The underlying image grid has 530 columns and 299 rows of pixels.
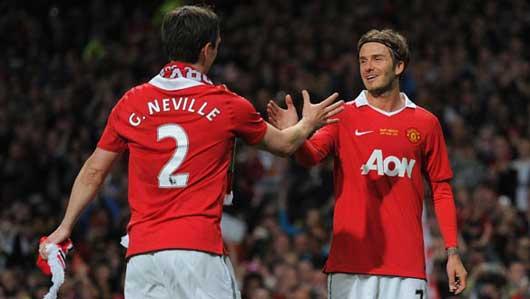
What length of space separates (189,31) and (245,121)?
487mm

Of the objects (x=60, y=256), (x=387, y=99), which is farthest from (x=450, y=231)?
(x=60, y=256)

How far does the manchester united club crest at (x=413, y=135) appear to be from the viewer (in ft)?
21.5

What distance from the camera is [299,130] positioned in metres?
5.93

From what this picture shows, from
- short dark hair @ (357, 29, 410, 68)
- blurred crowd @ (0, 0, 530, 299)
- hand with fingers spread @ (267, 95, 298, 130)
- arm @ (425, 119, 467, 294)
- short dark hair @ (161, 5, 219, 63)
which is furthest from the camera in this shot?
blurred crowd @ (0, 0, 530, 299)

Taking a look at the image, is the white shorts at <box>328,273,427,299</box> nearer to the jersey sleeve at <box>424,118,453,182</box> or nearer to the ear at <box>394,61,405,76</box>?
the jersey sleeve at <box>424,118,453,182</box>

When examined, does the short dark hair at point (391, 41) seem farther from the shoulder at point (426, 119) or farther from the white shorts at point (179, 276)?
the white shorts at point (179, 276)

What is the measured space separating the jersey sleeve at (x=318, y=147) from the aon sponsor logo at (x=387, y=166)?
23cm

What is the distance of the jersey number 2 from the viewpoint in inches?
218

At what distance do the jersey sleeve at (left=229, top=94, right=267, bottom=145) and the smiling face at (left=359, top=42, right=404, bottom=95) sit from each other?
1128 mm

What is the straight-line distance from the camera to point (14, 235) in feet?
44.3

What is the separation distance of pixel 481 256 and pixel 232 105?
6877mm

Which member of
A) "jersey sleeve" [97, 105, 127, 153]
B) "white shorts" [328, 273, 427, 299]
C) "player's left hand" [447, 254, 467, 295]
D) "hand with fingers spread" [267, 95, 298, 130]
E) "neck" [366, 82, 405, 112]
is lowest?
"white shorts" [328, 273, 427, 299]

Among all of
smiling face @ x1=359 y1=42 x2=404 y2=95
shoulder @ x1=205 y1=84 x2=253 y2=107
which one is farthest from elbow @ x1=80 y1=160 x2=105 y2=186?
smiling face @ x1=359 y1=42 x2=404 y2=95

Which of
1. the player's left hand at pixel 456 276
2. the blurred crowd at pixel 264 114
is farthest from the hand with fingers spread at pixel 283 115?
the blurred crowd at pixel 264 114
